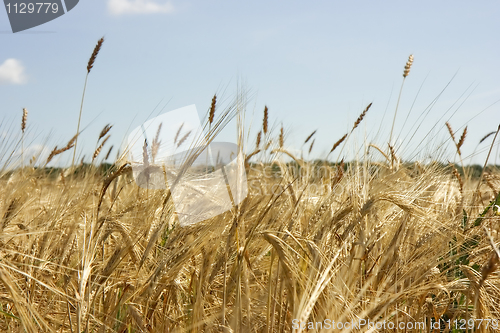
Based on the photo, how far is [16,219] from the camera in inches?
79.0

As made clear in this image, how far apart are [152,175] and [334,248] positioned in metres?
0.78

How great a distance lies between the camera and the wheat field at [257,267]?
124 cm

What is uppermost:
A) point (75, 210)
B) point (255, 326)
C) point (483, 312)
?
point (75, 210)

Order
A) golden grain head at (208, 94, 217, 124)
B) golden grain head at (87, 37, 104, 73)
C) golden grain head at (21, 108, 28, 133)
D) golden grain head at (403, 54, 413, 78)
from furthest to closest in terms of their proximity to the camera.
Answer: golden grain head at (21, 108, 28, 133) < golden grain head at (403, 54, 413, 78) < golden grain head at (87, 37, 104, 73) < golden grain head at (208, 94, 217, 124)

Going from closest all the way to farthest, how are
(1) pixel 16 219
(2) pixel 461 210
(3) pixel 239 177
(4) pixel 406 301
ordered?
(3) pixel 239 177 < (4) pixel 406 301 < (2) pixel 461 210 < (1) pixel 16 219

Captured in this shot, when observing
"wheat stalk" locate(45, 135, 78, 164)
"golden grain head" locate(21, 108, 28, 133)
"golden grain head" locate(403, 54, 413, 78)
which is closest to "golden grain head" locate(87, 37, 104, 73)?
"wheat stalk" locate(45, 135, 78, 164)

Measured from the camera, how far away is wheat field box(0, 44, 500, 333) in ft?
4.08

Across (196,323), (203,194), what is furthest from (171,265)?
(203,194)

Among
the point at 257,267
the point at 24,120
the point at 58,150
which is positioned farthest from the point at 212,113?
the point at 24,120

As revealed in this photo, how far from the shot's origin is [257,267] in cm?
188

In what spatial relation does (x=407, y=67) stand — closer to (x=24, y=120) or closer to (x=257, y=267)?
(x=257, y=267)

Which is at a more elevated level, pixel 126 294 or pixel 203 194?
pixel 203 194

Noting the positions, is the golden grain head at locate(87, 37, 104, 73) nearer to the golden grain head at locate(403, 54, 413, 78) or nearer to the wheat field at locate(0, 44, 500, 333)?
the wheat field at locate(0, 44, 500, 333)

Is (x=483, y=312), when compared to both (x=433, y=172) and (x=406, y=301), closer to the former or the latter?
(x=406, y=301)
